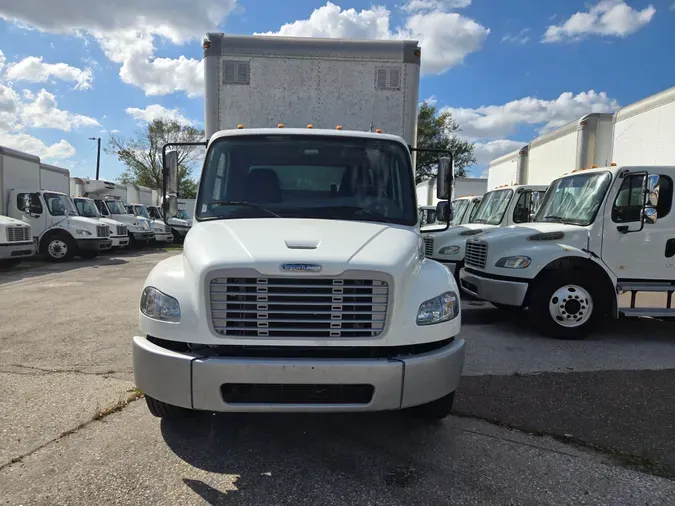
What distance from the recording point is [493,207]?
428 inches

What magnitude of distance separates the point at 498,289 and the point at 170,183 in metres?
4.30

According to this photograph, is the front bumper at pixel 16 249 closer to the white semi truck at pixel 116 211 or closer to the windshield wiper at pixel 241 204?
the white semi truck at pixel 116 211

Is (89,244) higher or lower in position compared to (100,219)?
lower

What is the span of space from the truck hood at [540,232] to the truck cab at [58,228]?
12992mm

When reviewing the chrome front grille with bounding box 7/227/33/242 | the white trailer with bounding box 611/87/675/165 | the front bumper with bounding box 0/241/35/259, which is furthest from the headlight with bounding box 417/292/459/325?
the chrome front grille with bounding box 7/227/33/242

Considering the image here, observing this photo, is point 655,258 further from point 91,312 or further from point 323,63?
point 91,312

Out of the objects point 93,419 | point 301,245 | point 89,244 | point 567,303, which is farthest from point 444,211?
point 89,244

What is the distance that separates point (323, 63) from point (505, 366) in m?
3.96

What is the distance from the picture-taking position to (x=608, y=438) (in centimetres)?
364

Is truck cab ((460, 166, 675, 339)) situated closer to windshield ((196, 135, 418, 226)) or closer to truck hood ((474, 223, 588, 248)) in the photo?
truck hood ((474, 223, 588, 248))

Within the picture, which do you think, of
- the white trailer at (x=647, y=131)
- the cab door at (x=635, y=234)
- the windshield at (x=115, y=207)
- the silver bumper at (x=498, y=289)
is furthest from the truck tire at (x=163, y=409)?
the windshield at (x=115, y=207)

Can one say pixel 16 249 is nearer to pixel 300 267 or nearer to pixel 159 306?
pixel 159 306

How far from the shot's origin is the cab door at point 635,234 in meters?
6.38

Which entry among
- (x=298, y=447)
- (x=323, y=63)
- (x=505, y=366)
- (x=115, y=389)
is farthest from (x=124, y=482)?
(x=323, y=63)
